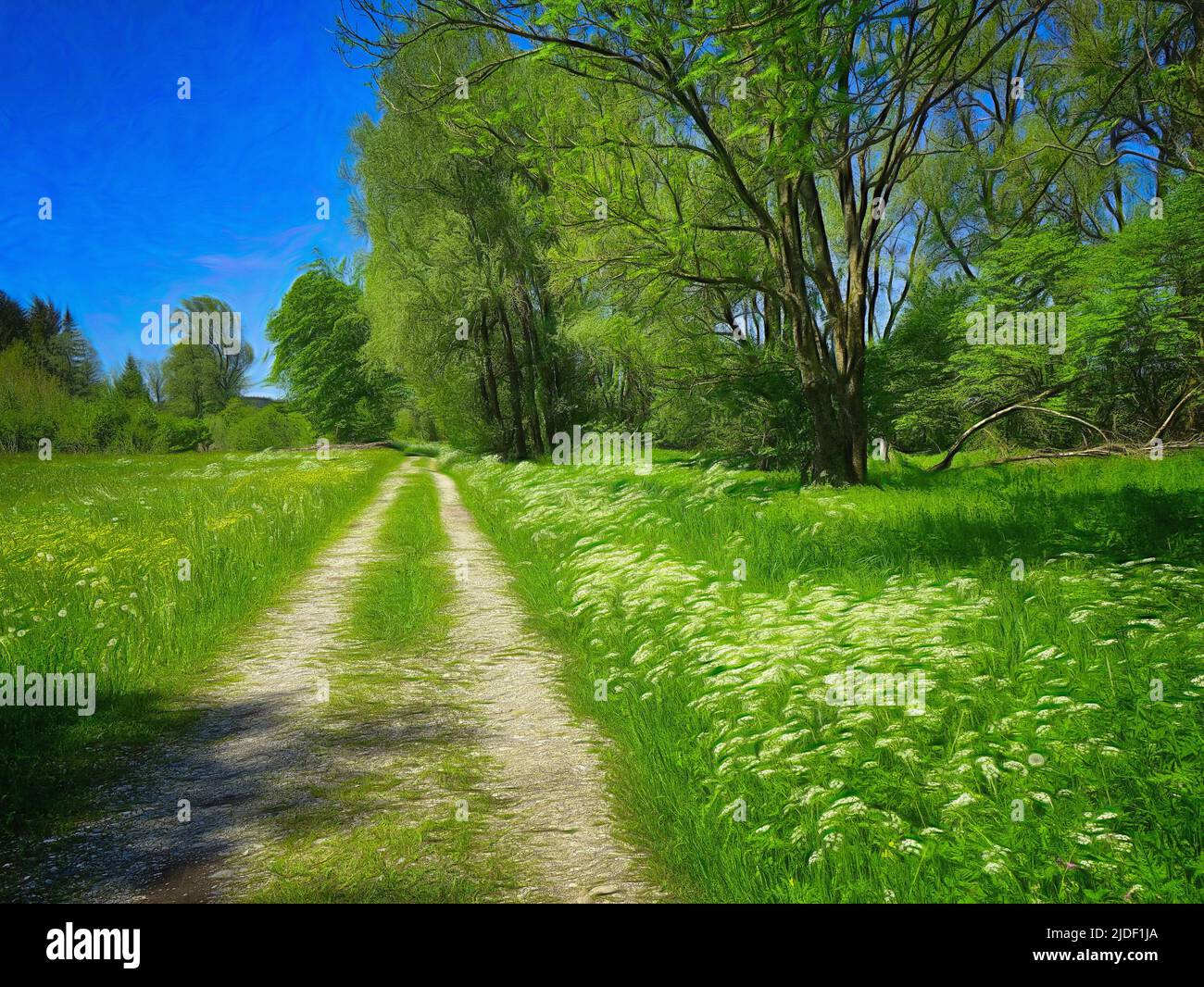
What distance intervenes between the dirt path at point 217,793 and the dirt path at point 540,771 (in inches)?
44.4

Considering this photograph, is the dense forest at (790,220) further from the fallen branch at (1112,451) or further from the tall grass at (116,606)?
the tall grass at (116,606)

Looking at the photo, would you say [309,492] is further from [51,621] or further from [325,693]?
[325,693]

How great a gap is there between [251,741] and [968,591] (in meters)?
5.28

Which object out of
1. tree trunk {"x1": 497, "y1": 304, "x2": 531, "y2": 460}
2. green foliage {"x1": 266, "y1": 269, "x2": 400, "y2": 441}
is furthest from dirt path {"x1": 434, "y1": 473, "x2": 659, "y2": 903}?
green foliage {"x1": 266, "y1": 269, "x2": 400, "y2": 441}

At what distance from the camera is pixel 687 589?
7.28m

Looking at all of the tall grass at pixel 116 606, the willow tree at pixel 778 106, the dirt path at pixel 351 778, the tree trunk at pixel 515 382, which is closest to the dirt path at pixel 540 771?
the dirt path at pixel 351 778

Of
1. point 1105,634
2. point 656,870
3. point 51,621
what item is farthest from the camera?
point 51,621

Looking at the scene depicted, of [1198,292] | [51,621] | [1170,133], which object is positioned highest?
[1170,133]

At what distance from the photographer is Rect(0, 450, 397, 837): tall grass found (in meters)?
4.80

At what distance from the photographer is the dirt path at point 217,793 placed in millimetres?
3473

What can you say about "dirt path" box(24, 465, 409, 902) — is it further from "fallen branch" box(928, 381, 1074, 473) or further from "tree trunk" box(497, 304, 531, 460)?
"tree trunk" box(497, 304, 531, 460)

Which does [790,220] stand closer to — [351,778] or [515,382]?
[351,778]

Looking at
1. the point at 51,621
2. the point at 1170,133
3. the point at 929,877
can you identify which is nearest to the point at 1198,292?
the point at 1170,133
